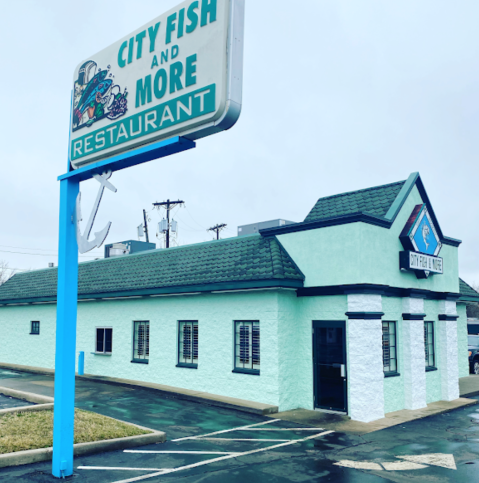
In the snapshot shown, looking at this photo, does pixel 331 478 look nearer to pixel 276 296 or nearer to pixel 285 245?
pixel 276 296

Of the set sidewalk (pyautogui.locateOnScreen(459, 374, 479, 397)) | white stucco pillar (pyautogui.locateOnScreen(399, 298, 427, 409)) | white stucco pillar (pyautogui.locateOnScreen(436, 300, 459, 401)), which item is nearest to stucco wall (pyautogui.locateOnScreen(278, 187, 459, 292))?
white stucco pillar (pyautogui.locateOnScreen(399, 298, 427, 409))

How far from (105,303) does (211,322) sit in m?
6.38

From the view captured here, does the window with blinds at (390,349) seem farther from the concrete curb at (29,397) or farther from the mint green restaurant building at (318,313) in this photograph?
the concrete curb at (29,397)

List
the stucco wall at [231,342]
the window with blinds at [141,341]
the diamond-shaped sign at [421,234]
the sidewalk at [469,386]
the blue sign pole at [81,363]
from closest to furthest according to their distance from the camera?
the stucco wall at [231,342]
the diamond-shaped sign at [421,234]
the sidewalk at [469,386]
the window with blinds at [141,341]
the blue sign pole at [81,363]

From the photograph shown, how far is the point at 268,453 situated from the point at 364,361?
169 inches

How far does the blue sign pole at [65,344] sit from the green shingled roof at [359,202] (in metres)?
8.04

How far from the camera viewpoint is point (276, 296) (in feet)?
47.0

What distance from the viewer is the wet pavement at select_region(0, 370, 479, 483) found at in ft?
27.2

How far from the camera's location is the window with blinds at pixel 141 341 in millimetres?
18734

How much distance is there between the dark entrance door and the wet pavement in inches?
69.7

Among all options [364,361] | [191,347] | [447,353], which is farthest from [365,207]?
[191,347]

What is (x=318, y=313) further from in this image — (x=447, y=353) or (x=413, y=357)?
(x=447, y=353)

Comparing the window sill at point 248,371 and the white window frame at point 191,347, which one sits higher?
the white window frame at point 191,347

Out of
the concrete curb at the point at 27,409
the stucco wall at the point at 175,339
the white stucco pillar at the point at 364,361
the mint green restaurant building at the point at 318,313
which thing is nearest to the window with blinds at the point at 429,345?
the mint green restaurant building at the point at 318,313
